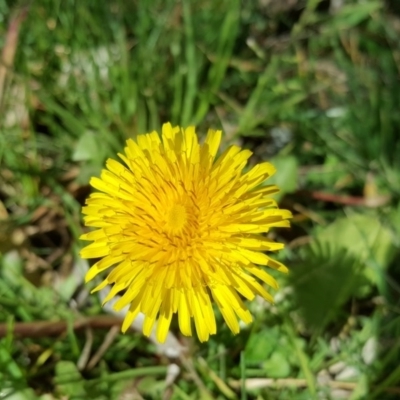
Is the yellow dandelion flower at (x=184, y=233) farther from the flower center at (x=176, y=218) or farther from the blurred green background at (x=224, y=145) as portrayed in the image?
the blurred green background at (x=224, y=145)

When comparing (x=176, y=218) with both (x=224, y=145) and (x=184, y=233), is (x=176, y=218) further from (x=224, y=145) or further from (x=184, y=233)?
(x=224, y=145)

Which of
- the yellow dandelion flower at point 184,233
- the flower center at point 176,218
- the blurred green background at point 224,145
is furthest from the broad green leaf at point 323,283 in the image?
the flower center at point 176,218

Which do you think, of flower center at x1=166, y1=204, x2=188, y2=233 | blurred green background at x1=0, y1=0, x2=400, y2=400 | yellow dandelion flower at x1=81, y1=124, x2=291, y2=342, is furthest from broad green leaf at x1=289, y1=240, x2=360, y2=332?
flower center at x1=166, y1=204, x2=188, y2=233

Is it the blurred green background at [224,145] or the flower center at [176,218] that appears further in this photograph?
the blurred green background at [224,145]

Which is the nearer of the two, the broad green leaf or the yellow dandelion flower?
the yellow dandelion flower

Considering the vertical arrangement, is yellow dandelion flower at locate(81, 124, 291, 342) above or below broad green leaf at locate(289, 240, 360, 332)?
above

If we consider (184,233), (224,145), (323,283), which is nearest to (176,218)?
(184,233)

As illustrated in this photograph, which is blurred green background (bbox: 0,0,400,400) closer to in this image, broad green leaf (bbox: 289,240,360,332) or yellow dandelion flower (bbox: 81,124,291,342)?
broad green leaf (bbox: 289,240,360,332)

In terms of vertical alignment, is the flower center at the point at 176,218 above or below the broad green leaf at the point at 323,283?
above
